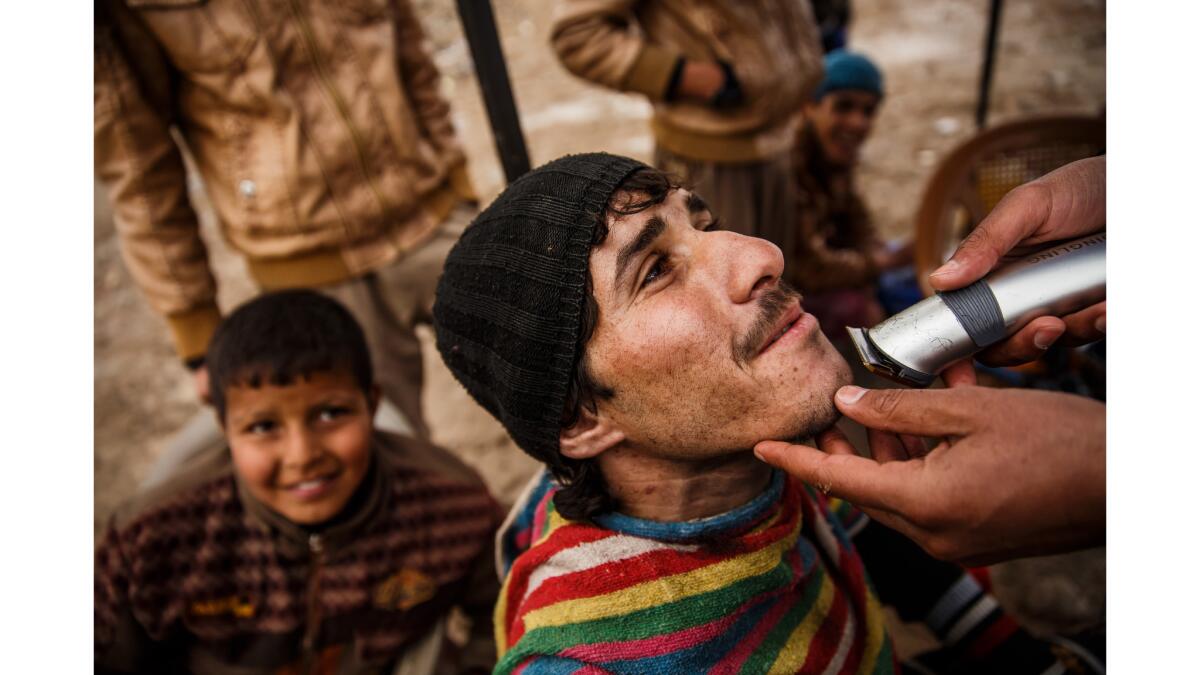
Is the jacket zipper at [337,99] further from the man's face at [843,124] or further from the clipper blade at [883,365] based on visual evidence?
the man's face at [843,124]

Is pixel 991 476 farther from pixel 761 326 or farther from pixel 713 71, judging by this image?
Result: pixel 713 71

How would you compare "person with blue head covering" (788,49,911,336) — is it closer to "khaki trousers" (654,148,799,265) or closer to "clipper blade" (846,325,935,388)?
"khaki trousers" (654,148,799,265)

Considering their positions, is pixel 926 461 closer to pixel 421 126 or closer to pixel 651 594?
pixel 651 594

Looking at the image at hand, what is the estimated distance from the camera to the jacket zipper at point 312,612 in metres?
2.12

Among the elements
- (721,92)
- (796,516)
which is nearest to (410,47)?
(721,92)

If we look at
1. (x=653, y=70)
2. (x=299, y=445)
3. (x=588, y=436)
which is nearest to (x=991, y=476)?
(x=588, y=436)

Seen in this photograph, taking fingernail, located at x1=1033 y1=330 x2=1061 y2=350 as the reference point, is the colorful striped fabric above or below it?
below

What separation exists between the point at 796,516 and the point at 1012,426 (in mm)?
630

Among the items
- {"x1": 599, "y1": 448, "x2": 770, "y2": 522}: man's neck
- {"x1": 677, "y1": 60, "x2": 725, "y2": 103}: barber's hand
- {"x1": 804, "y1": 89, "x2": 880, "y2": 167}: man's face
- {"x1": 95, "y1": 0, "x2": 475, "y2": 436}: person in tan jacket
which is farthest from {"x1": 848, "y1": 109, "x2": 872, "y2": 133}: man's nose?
{"x1": 599, "y1": 448, "x2": 770, "y2": 522}: man's neck

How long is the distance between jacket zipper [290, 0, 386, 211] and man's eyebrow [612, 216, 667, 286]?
1564 mm

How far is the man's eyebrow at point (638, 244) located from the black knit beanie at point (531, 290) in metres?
0.06

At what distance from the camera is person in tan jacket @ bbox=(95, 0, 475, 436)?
226 centimetres

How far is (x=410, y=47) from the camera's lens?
288 centimetres

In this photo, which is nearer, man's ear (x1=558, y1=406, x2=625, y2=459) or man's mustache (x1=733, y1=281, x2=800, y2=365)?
man's mustache (x1=733, y1=281, x2=800, y2=365)
